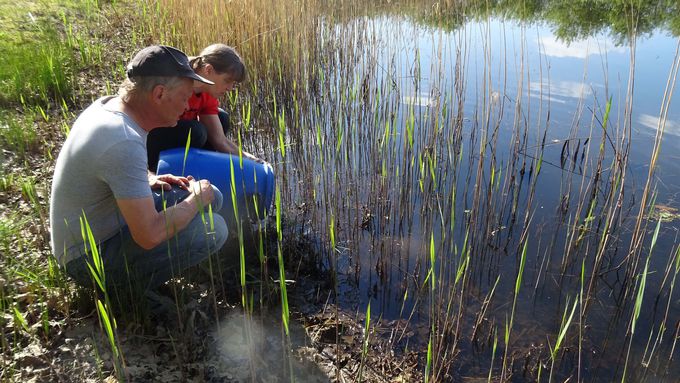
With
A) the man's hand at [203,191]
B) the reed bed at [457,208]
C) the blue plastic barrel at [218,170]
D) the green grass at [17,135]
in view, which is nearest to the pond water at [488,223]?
the reed bed at [457,208]

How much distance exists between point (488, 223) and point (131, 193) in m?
1.83

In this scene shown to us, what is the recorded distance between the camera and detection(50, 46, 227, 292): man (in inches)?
59.1

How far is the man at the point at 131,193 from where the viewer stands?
150 cm

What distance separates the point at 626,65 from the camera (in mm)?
5102

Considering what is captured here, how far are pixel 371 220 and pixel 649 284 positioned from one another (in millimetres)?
1455

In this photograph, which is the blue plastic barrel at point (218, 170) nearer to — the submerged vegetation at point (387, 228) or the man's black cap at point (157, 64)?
the submerged vegetation at point (387, 228)

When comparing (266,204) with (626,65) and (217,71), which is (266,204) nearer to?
(217,71)

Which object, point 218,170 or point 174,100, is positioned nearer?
point 174,100

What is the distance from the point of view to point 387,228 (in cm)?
278

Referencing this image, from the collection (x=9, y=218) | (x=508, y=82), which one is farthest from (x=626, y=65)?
(x=9, y=218)

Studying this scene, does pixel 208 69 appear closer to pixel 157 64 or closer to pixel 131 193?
pixel 157 64

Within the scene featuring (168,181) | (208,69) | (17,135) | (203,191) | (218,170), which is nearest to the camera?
(203,191)

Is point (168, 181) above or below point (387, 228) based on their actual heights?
above

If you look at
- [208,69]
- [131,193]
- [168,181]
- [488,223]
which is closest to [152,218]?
[131,193]
